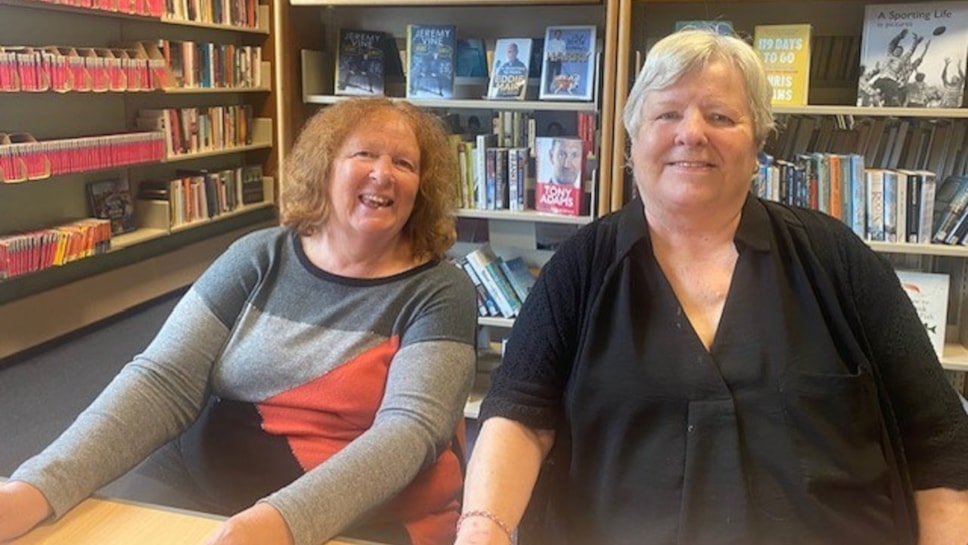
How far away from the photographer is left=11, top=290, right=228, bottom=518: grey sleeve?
114cm

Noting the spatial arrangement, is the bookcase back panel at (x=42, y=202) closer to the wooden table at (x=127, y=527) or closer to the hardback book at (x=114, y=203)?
the hardback book at (x=114, y=203)

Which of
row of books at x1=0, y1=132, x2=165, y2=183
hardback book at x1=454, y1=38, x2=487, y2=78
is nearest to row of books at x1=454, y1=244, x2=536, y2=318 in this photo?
hardback book at x1=454, y1=38, x2=487, y2=78

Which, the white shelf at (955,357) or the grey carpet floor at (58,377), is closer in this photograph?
the white shelf at (955,357)

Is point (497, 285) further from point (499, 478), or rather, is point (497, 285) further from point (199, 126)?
point (199, 126)

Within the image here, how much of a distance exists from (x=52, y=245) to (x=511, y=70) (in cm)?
235

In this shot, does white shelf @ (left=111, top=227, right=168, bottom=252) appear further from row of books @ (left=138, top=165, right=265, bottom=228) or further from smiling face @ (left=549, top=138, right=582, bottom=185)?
smiling face @ (left=549, top=138, right=582, bottom=185)

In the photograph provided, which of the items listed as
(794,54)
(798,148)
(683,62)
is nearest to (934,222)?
(798,148)

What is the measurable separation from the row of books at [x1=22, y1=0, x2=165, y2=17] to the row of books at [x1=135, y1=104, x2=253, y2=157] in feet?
1.76

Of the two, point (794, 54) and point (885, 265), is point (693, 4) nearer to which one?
point (794, 54)

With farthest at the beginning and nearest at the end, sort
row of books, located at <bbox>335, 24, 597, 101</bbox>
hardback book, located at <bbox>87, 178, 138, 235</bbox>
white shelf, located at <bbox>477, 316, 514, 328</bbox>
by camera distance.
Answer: hardback book, located at <bbox>87, 178, 138, 235</bbox> → white shelf, located at <bbox>477, 316, 514, 328</bbox> → row of books, located at <bbox>335, 24, 597, 101</bbox>

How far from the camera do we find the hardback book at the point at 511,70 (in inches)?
116

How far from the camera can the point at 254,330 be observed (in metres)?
1.47

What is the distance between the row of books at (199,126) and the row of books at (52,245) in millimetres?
636

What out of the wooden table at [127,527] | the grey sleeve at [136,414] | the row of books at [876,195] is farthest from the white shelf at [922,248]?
the wooden table at [127,527]
